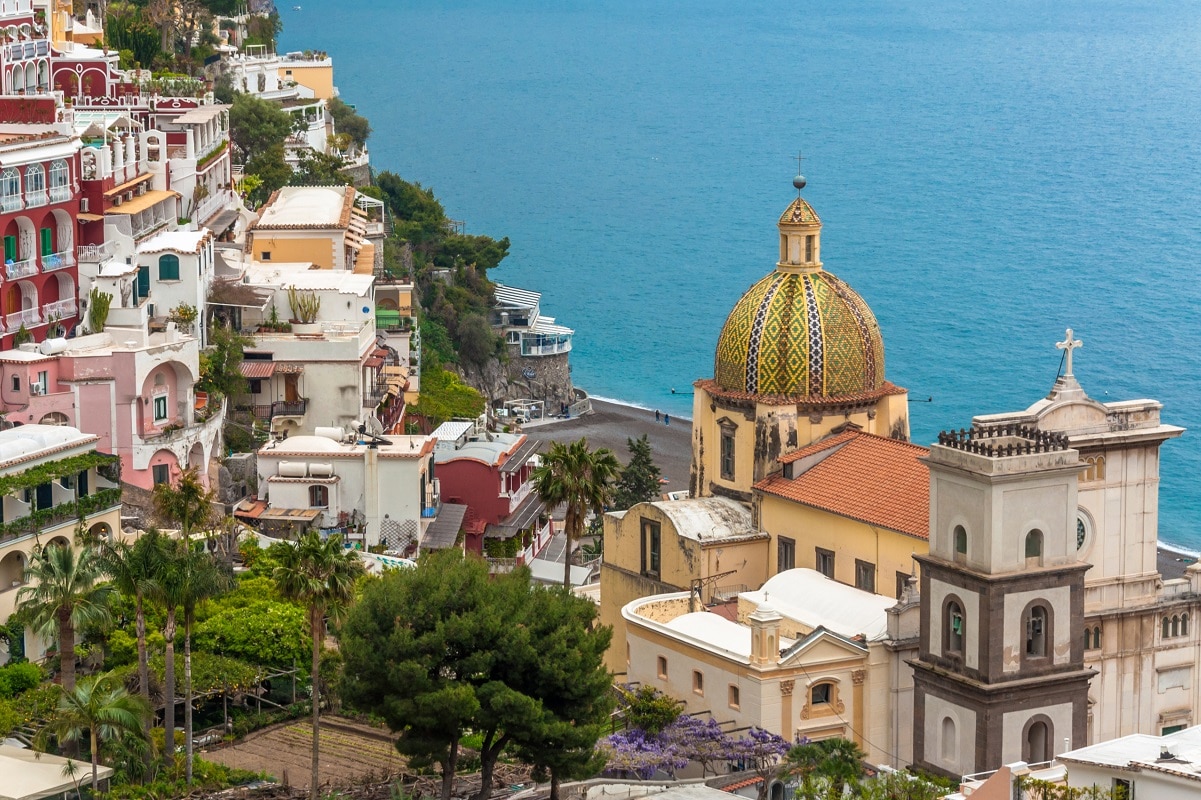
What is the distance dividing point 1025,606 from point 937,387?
288 feet

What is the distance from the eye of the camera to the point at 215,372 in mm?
73750

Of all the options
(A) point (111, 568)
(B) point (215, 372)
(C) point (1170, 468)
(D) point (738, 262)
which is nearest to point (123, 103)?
(B) point (215, 372)

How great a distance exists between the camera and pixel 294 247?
88.9m

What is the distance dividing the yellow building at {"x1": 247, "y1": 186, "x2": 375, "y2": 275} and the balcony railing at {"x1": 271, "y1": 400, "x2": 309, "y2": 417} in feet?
42.4

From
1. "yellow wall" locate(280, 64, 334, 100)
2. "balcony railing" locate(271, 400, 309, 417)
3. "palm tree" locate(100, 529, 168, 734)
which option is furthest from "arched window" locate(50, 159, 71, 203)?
"yellow wall" locate(280, 64, 334, 100)

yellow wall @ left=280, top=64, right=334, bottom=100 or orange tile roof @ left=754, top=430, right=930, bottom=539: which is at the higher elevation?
yellow wall @ left=280, top=64, right=334, bottom=100

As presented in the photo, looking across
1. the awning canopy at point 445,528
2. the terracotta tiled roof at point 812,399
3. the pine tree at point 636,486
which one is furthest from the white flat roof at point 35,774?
the pine tree at point 636,486

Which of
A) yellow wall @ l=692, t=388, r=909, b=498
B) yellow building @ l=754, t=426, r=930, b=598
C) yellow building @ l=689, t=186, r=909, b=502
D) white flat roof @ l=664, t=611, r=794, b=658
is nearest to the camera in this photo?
→ white flat roof @ l=664, t=611, r=794, b=658

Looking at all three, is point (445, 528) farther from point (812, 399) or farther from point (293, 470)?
point (812, 399)

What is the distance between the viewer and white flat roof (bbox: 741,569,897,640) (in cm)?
5562

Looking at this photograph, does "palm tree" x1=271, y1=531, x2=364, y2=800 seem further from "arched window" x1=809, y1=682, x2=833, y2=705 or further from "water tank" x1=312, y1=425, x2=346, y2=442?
"water tank" x1=312, y1=425, x2=346, y2=442

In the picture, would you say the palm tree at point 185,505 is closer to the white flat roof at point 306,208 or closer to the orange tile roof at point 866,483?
the orange tile roof at point 866,483

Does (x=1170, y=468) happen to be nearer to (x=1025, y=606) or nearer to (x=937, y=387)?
(x=937, y=387)

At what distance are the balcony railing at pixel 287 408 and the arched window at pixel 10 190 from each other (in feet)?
34.4
